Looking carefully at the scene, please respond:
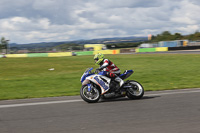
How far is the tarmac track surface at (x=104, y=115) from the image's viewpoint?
205 inches

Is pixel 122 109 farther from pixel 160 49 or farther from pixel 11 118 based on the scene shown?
pixel 160 49

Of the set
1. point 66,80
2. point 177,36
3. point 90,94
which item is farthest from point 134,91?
point 177,36

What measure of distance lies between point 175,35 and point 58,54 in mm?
74551

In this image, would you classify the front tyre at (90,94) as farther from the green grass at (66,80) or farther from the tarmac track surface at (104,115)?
the green grass at (66,80)

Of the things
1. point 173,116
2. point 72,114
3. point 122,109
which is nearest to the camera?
point 173,116

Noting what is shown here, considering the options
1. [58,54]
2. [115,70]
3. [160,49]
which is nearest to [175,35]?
[160,49]

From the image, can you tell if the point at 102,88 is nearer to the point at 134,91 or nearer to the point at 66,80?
the point at 134,91

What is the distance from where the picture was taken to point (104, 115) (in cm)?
629

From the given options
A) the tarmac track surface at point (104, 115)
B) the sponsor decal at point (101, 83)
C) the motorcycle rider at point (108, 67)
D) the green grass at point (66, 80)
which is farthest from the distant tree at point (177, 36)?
the tarmac track surface at point (104, 115)

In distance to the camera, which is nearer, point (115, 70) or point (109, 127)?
point (109, 127)

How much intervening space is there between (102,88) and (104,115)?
1906 mm

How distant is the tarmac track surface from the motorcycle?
→ 21cm

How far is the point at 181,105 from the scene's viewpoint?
7.16 m

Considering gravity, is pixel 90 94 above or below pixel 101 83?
below
